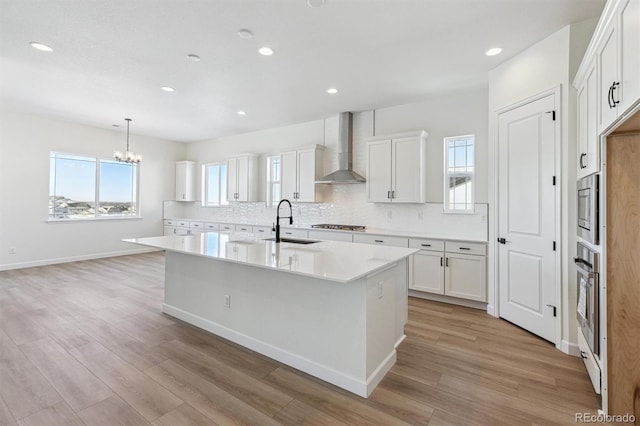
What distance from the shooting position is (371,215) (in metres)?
5.15

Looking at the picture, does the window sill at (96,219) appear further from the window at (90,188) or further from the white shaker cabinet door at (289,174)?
the white shaker cabinet door at (289,174)

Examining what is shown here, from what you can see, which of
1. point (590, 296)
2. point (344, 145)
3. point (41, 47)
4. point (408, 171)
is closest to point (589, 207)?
point (590, 296)

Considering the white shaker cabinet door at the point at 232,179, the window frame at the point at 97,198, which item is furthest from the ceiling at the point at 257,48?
the white shaker cabinet door at the point at 232,179

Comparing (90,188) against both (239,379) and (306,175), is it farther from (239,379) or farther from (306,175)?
(239,379)

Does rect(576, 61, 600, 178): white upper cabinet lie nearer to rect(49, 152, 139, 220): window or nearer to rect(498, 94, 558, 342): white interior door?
rect(498, 94, 558, 342): white interior door

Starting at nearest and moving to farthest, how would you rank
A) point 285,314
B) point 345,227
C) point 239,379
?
point 239,379, point 285,314, point 345,227

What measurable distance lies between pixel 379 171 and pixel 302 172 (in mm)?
1592

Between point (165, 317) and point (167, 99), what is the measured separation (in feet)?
10.9

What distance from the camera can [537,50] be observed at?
9.62 ft

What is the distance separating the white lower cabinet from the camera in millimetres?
3643

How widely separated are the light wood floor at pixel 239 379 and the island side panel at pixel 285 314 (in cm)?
12

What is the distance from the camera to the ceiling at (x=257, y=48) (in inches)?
96.4

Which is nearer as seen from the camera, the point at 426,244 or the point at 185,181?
the point at 426,244

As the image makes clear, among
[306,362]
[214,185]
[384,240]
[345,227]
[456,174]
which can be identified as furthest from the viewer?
[214,185]
